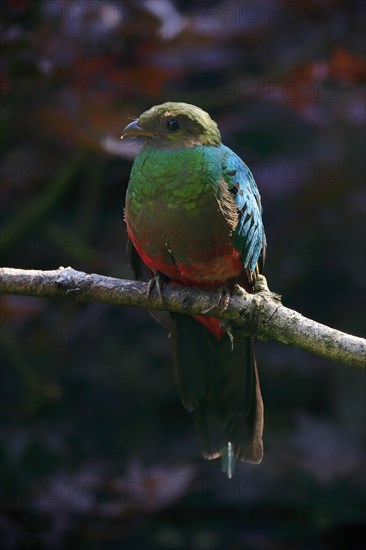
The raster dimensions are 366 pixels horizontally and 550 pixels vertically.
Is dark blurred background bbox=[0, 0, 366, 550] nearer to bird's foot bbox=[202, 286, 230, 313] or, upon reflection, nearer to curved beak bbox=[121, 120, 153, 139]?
curved beak bbox=[121, 120, 153, 139]

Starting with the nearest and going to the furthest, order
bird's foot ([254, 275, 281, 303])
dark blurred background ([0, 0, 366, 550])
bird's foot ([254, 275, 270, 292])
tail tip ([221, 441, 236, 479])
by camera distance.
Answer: bird's foot ([254, 275, 281, 303]), bird's foot ([254, 275, 270, 292]), tail tip ([221, 441, 236, 479]), dark blurred background ([0, 0, 366, 550])

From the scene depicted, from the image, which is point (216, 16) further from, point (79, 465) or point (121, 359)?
point (79, 465)

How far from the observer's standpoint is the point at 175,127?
127 inches

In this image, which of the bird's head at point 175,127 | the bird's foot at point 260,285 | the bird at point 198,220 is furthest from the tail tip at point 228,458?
the bird's head at point 175,127

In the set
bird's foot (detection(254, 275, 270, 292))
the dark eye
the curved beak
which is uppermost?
the dark eye

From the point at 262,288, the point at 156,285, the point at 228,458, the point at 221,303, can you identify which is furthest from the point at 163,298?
the point at 228,458

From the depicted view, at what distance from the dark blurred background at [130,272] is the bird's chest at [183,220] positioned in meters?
0.49

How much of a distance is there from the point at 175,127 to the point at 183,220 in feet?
1.14

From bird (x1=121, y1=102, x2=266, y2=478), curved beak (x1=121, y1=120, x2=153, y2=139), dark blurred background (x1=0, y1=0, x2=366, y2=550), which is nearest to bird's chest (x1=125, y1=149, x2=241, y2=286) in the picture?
bird (x1=121, y1=102, x2=266, y2=478)

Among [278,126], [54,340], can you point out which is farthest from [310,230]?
[54,340]

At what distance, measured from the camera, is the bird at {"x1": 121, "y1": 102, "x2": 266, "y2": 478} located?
123 inches

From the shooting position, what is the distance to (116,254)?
4488mm

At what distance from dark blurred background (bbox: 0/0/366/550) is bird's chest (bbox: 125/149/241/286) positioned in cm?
49

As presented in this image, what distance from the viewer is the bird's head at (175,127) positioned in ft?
10.5
